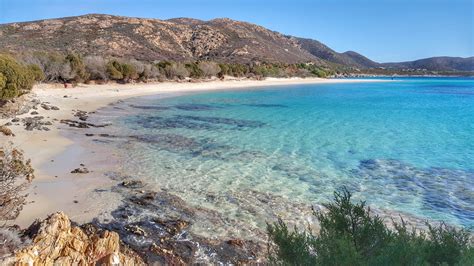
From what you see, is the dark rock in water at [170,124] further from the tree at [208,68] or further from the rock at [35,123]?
the tree at [208,68]

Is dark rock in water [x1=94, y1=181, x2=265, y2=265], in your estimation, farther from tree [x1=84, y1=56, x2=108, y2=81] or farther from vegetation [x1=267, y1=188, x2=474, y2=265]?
tree [x1=84, y1=56, x2=108, y2=81]

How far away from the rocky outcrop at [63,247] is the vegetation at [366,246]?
2.49 m

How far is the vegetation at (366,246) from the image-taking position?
414 cm

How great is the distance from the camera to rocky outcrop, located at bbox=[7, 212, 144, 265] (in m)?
4.78

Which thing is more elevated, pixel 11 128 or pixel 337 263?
pixel 337 263

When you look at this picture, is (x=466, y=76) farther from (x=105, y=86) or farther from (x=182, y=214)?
(x=182, y=214)

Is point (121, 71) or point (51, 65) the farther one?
point (121, 71)

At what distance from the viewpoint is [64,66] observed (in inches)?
1759

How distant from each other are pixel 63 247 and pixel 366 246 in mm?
4083

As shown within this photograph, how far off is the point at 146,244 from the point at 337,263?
4695 mm

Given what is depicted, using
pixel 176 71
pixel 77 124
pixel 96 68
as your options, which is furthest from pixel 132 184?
pixel 176 71

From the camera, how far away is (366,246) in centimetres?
528

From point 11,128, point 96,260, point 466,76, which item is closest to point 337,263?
point 96,260

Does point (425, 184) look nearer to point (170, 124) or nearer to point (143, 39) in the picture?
point (170, 124)
